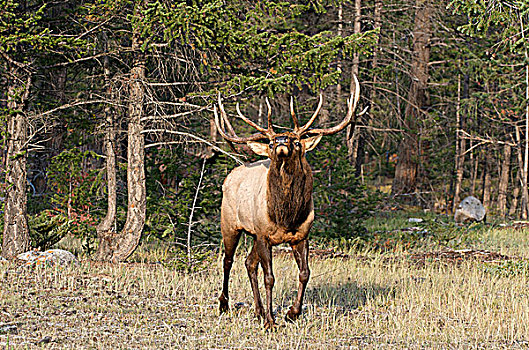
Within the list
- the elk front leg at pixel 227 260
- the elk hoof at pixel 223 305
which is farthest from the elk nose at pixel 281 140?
the elk hoof at pixel 223 305

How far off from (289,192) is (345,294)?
3.23 m

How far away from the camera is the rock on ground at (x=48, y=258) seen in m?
12.1

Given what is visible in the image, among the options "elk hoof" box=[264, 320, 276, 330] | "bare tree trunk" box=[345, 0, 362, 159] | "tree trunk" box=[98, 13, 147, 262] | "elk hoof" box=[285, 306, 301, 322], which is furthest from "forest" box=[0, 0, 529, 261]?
"bare tree trunk" box=[345, 0, 362, 159]

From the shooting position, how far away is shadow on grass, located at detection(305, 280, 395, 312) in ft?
31.0

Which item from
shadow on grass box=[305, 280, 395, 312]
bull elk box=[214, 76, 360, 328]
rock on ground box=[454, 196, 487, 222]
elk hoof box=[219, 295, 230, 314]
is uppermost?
bull elk box=[214, 76, 360, 328]

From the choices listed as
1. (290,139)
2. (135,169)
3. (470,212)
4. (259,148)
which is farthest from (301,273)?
(470,212)

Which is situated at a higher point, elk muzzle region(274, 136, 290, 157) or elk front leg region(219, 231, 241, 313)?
elk muzzle region(274, 136, 290, 157)

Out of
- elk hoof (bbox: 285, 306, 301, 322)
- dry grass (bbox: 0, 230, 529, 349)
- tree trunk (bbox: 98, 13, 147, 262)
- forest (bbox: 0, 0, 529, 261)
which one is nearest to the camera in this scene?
dry grass (bbox: 0, 230, 529, 349)

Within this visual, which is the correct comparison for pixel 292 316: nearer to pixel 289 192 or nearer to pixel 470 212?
pixel 289 192

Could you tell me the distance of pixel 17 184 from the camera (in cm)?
1302

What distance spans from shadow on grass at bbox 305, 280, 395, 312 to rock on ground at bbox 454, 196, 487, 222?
1232 cm

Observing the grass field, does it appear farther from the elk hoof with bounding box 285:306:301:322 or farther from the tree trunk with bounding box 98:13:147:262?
the tree trunk with bounding box 98:13:147:262

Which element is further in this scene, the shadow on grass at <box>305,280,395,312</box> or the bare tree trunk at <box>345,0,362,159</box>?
the bare tree trunk at <box>345,0,362,159</box>

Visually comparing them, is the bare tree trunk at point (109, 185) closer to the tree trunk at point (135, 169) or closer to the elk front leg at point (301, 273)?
the tree trunk at point (135, 169)
